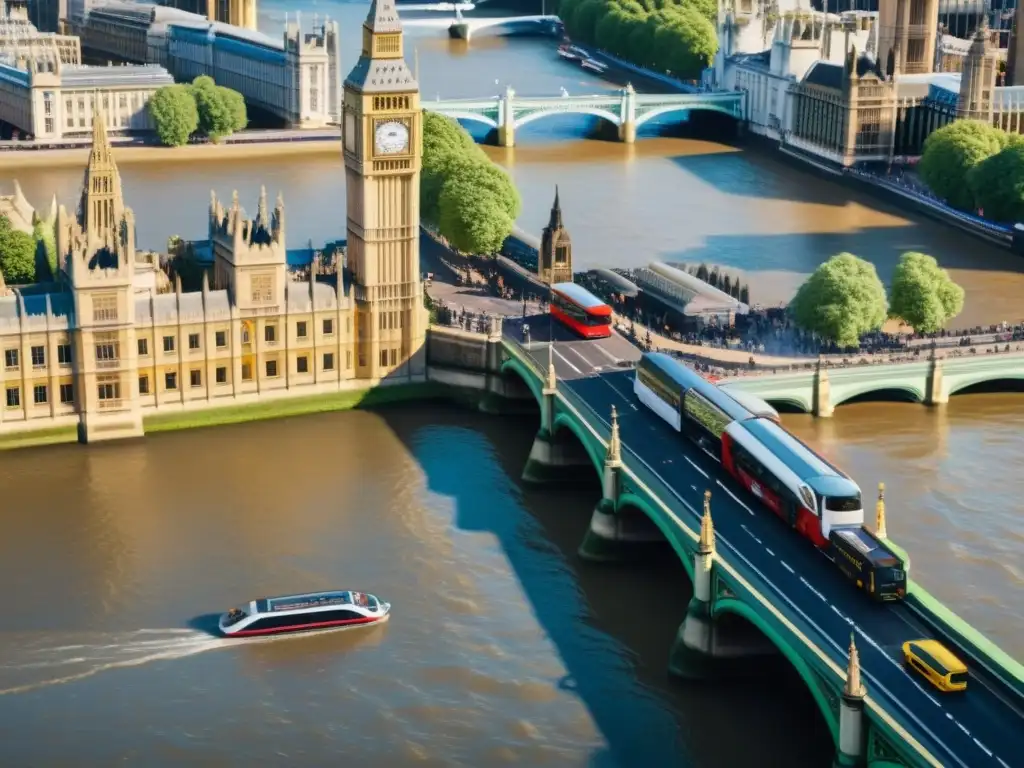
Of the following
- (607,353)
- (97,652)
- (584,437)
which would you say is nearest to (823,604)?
(584,437)

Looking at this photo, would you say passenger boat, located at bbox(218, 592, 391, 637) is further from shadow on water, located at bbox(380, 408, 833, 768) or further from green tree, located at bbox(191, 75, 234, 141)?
green tree, located at bbox(191, 75, 234, 141)

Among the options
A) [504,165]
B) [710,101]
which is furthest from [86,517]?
[710,101]

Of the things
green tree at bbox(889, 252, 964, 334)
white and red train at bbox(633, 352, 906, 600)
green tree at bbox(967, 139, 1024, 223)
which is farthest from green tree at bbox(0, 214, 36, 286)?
green tree at bbox(967, 139, 1024, 223)

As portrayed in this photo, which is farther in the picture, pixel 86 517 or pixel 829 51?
pixel 829 51

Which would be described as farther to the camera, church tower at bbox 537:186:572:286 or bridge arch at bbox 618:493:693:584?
church tower at bbox 537:186:572:286

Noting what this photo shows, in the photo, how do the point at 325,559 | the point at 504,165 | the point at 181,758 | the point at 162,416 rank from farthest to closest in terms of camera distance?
the point at 504,165
the point at 162,416
the point at 325,559
the point at 181,758

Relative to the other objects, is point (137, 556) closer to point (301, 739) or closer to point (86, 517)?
point (86, 517)
